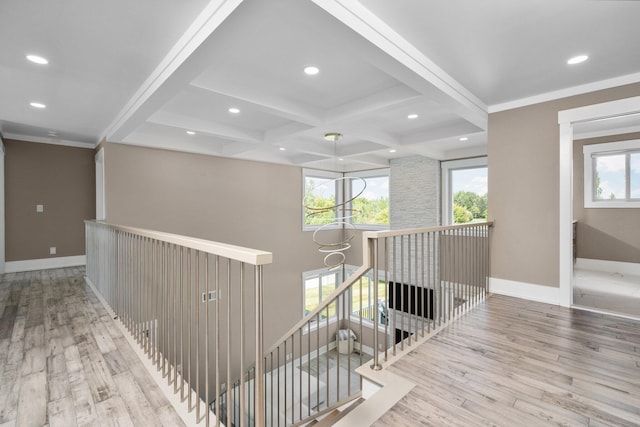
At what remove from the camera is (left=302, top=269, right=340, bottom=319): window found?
7645mm

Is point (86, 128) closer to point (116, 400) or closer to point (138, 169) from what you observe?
point (138, 169)

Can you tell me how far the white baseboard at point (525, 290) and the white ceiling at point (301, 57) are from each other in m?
2.07

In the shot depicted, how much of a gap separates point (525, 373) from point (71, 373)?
306 cm

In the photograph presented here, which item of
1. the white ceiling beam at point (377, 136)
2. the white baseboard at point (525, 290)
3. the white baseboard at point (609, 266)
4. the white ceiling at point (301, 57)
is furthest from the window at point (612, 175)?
the white ceiling beam at point (377, 136)

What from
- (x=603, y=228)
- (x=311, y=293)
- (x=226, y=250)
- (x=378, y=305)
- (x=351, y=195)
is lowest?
(x=311, y=293)

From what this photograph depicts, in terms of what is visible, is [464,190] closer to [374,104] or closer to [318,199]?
[318,199]

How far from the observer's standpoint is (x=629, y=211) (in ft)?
15.7

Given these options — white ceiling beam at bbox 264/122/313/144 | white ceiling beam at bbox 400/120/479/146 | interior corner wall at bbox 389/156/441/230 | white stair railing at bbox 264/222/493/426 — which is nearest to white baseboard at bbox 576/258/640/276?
white stair railing at bbox 264/222/493/426

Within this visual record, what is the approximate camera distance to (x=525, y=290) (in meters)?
3.60

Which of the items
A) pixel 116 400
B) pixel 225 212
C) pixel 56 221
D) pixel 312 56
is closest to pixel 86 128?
pixel 56 221

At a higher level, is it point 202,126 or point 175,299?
point 202,126

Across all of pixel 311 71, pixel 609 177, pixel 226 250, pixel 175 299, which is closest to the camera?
pixel 226 250

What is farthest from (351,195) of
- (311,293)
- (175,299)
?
(175,299)

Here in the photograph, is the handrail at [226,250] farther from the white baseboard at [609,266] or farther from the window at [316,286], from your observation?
the white baseboard at [609,266]
